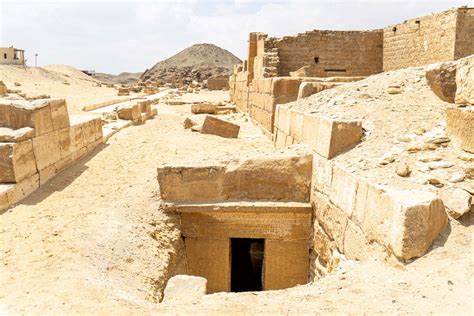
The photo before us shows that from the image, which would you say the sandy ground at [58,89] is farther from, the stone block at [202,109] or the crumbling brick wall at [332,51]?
the crumbling brick wall at [332,51]

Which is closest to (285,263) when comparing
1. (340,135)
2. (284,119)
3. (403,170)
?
(340,135)

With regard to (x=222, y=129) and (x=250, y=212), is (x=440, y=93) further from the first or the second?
(x=222, y=129)

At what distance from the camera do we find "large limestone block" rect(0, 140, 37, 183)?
19.9 feet

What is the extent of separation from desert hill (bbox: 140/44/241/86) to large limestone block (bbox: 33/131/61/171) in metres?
42.9

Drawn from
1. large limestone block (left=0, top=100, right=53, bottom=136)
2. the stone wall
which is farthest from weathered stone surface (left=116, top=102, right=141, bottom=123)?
large limestone block (left=0, top=100, right=53, bottom=136)

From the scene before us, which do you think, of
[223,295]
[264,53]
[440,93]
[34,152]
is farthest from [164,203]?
[264,53]

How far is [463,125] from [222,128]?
23.7 ft

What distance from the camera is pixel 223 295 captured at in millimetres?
3338

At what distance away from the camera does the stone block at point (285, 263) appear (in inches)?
246

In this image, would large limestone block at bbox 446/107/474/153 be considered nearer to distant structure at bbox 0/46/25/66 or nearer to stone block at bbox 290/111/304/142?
stone block at bbox 290/111/304/142

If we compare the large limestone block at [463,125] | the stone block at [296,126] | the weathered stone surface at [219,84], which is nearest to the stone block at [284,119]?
the stone block at [296,126]

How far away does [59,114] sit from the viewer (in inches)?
309

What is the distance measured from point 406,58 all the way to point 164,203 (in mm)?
9997

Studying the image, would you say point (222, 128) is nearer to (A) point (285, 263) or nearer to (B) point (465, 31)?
(A) point (285, 263)
